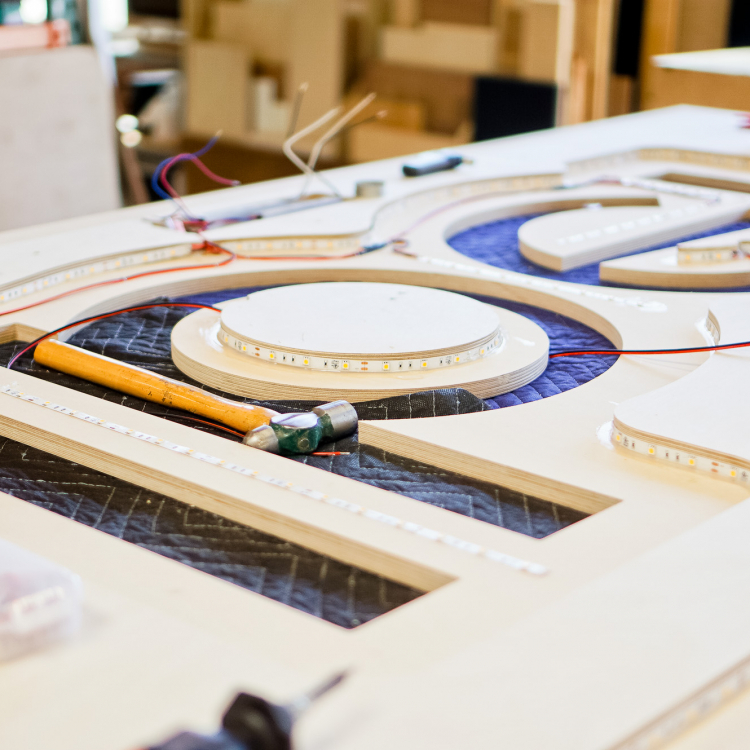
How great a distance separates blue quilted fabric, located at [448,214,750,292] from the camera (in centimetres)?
262

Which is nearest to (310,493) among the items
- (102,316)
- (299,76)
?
(102,316)

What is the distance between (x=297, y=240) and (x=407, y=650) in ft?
5.63

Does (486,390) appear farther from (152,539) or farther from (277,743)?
(277,743)

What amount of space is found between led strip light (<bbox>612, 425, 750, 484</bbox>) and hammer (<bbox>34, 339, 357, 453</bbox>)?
0.45m

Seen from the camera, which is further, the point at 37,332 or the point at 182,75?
the point at 182,75

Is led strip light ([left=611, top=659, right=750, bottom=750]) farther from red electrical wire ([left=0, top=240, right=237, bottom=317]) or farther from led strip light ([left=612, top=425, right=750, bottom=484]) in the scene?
red electrical wire ([left=0, top=240, right=237, bottom=317])

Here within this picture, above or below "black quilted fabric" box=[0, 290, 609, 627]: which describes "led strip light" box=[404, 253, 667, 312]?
above

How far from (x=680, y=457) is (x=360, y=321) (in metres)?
0.76

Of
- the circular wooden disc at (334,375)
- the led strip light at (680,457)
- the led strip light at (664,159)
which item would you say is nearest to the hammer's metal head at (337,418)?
the circular wooden disc at (334,375)

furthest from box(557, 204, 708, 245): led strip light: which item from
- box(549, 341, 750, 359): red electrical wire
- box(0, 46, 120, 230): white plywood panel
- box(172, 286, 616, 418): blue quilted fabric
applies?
box(0, 46, 120, 230): white plywood panel

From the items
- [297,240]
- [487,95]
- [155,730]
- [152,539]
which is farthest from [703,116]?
[155,730]

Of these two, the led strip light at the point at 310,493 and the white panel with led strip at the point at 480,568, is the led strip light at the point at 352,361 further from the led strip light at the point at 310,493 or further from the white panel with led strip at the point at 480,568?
the led strip light at the point at 310,493

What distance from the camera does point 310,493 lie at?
4.75 ft

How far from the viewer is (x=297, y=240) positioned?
266 cm
